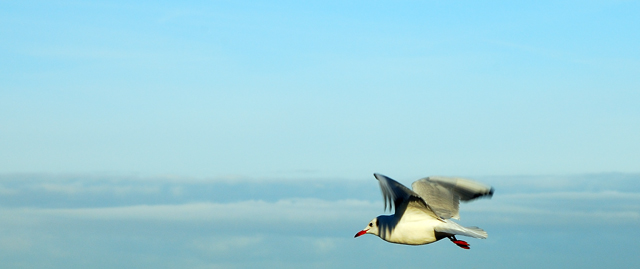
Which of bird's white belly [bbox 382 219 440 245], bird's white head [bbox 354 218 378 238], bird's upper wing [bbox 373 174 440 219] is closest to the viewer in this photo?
bird's upper wing [bbox 373 174 440 219]

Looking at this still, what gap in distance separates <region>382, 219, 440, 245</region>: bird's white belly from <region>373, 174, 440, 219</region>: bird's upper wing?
0.38 m

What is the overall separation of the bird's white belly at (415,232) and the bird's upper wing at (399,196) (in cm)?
38

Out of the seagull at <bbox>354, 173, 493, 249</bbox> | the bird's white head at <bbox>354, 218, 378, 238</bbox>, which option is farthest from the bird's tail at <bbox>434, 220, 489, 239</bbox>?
the bird's white head at <bbox>354, 218, 378, 238</bbox>

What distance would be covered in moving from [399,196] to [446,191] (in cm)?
455

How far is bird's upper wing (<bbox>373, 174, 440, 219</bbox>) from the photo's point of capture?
90.9 feet

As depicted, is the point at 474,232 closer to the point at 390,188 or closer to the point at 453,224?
the point at 453,224

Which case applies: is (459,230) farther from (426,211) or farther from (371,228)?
(371,228)

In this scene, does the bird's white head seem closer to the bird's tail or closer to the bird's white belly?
the bird's white belly

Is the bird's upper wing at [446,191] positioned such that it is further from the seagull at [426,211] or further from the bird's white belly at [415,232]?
the bird's white belly at [415,232]

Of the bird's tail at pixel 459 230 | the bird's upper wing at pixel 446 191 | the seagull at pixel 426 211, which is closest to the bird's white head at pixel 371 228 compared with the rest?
the seagull at pixel 426 211

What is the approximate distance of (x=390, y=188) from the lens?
27.9m

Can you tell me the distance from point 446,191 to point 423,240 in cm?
271

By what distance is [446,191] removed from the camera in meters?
33.4

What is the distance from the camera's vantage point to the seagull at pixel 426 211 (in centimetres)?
2959
